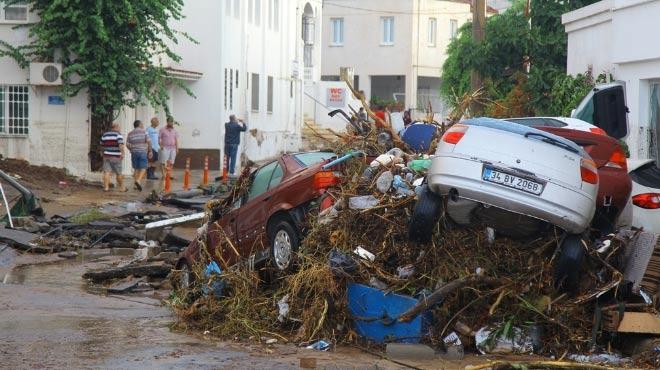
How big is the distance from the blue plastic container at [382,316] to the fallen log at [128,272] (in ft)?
19.9

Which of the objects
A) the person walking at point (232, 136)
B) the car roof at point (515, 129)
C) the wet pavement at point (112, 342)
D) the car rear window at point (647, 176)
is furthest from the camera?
the person walking at point (232, 136)

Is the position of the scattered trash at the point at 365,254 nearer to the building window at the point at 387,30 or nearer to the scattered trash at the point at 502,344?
the scattered trash at the point at 502,344

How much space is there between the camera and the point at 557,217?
31.0 feet

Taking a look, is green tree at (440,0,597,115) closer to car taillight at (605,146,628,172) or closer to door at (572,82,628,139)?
door at (572,82,628,139)

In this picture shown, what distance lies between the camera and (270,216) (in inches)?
466

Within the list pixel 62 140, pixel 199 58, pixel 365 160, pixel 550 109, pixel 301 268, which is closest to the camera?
pixel 301 268

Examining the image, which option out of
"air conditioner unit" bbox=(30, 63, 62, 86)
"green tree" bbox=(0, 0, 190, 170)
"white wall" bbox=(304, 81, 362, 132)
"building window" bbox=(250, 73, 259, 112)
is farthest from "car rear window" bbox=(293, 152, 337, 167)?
"white wall" bbox=(304, 81, 362, 132)

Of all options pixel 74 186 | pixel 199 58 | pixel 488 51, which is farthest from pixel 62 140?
pixel 488 51

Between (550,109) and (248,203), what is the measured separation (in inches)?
503

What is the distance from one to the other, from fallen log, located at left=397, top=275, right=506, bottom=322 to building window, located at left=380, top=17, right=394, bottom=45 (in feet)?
189

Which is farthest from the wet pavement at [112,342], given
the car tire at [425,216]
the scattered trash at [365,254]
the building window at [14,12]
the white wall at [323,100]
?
the white wall at [323,100]

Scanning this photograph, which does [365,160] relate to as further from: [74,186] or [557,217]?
[74,186]

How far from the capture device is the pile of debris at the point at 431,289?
9.59m

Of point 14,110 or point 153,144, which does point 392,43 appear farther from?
point 14,110
